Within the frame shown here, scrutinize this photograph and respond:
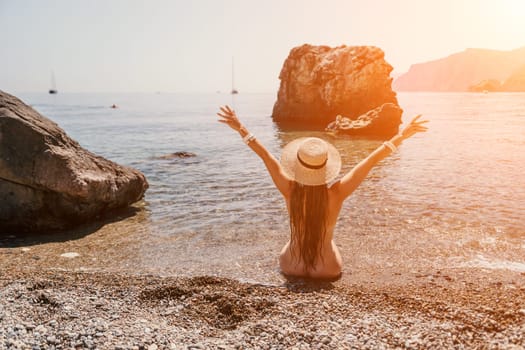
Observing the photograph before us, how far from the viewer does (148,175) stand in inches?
632

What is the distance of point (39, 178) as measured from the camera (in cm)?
845

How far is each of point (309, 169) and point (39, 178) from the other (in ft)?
21.8

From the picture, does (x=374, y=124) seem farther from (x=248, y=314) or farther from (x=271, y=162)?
(x=248, y=314)

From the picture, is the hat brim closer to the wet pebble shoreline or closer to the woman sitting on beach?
the woman sitting on beach

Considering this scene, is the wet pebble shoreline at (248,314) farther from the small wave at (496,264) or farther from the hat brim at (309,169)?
the hat brim at (309,169)

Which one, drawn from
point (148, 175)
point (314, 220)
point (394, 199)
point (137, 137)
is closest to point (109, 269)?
point (314, 220)

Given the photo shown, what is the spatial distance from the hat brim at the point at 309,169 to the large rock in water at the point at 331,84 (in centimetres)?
4023

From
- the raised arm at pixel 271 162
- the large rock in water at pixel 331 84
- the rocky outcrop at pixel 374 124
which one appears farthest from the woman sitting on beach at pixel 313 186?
the large rock in water at pixel 331 84

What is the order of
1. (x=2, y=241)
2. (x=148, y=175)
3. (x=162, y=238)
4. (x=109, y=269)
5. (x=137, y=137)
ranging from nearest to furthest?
(x=109, y=269), (x=2, y=241), (x=162, y=238), (x=148, y=175), (x=137, y=137)

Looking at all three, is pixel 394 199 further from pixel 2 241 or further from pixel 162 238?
pixel 2 241

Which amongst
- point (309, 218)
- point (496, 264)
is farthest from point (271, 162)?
point (496, 264)

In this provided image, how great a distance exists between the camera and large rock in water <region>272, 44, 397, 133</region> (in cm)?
4744

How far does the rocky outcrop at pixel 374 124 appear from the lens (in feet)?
109

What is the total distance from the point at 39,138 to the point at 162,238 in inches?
144
